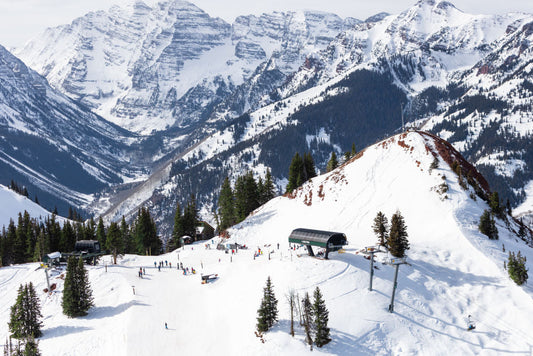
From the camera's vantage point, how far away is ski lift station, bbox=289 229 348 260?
246 feet

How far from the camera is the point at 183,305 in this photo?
2842 inches

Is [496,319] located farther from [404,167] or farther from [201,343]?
[404,167]

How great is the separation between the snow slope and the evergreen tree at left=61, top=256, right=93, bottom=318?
1863mm

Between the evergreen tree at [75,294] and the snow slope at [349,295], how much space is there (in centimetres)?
186

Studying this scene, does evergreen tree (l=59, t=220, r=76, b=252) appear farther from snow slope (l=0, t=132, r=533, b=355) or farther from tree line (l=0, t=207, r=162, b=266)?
snow slope (l=0, t=132, r=533, b=355)

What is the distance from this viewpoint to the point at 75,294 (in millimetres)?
74750

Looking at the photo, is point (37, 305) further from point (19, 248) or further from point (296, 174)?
point (296, 174)

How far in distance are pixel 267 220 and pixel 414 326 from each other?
198 ft

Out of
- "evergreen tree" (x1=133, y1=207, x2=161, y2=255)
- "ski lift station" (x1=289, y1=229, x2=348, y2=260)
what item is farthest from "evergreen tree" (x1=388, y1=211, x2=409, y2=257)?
"evergreen tree" (x1=133, y1=207, x2=161, y2=255)

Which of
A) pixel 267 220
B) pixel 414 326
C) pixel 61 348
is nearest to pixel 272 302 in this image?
pixel 414 326

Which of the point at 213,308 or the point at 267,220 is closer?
the point at 213,308

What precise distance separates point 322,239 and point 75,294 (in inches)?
1642

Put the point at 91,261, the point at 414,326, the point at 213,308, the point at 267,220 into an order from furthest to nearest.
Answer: the point at 267,220 → the point at 91,261 → the point at 213,308 → the point at 414,326

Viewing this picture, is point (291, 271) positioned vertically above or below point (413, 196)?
below
